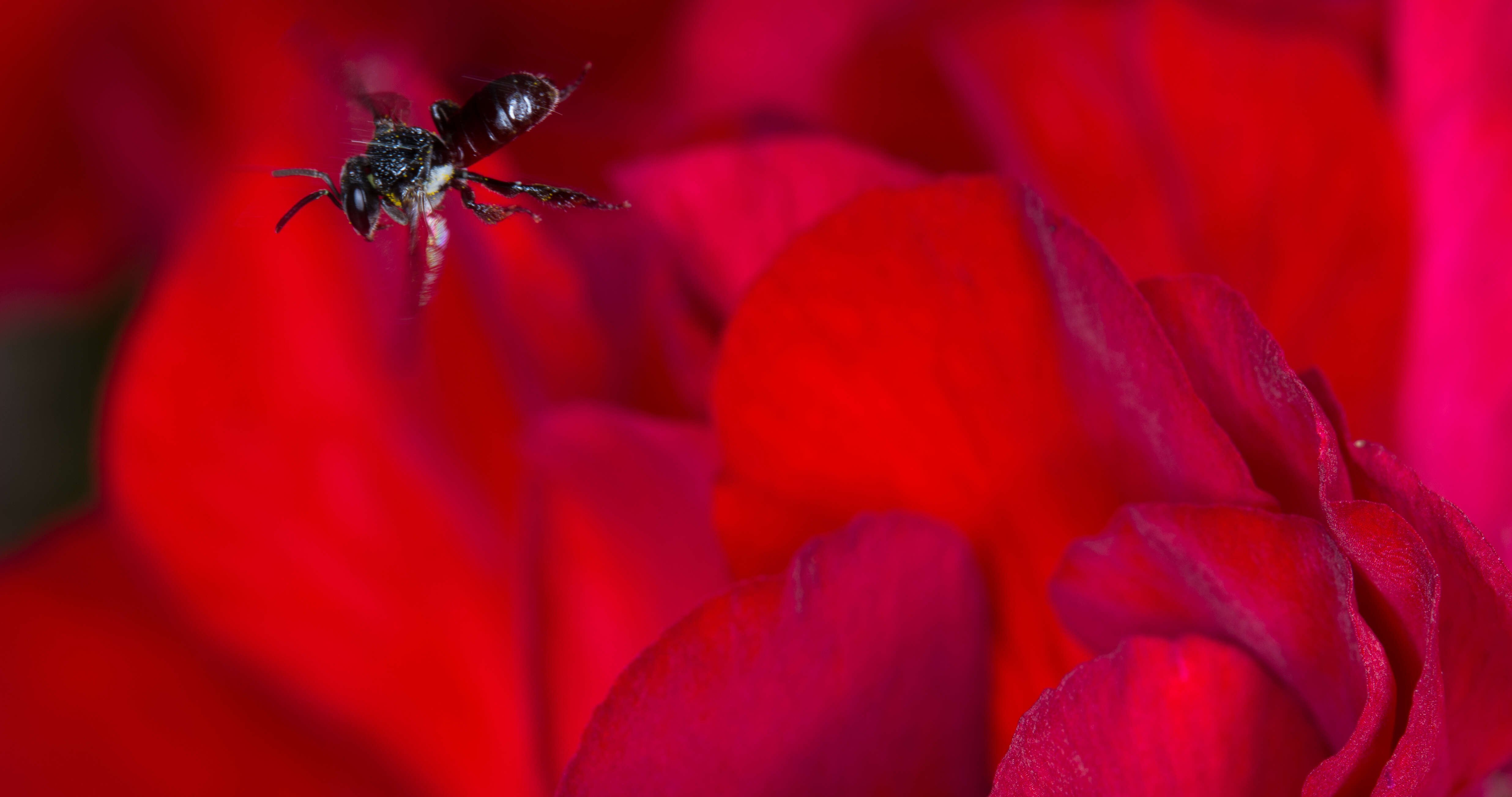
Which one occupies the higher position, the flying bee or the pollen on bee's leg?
the flying bee

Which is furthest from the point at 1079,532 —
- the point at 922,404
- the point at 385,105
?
the point at 385,105

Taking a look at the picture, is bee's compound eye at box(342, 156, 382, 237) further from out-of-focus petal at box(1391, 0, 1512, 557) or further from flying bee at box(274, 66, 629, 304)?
out-of-focus petal at box(1391, 0, 1512, 557)

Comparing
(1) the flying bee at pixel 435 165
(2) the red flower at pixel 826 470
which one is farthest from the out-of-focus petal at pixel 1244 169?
(1) the flying bee at pixel 435 165

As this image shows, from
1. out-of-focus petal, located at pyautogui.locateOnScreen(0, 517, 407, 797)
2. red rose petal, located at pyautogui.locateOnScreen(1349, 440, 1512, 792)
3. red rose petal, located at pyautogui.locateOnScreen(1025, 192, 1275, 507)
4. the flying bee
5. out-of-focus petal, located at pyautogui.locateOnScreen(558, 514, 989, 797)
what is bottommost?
red rose petal, located at pyautogui.locateOnScreen(1349, 440, 1512, 792)

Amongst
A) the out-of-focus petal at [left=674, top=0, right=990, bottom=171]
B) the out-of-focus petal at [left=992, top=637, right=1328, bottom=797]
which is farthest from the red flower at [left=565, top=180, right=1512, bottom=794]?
the out-of-focus petal at [left=674, top=0, right=990, bottom=171]

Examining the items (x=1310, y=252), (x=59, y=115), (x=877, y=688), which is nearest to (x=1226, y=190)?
(x=1310, y=252)
